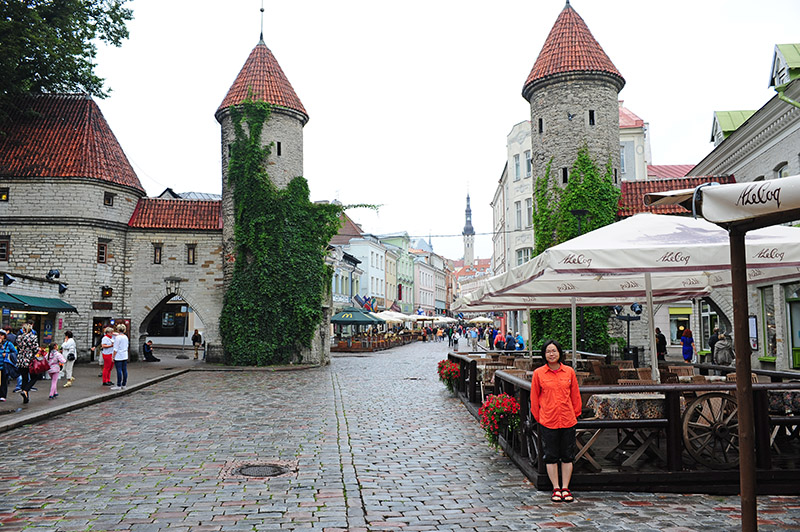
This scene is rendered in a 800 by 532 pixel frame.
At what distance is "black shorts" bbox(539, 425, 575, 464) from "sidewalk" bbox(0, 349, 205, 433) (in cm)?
936

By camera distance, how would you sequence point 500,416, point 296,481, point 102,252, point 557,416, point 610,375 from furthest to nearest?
point 102,252
point 610,375
point 500,416
point 296,481
point 557,416

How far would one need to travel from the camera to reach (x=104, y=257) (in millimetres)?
29656

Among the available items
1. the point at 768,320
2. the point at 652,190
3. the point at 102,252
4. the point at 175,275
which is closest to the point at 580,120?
the point at 652,190

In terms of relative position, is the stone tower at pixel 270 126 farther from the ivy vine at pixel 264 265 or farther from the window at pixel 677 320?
the window at pixel 677 320

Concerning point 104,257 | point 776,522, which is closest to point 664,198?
point 776,522

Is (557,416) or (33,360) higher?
(33,360)

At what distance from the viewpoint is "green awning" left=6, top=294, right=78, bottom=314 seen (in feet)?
75.2

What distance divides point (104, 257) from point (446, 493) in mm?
26691

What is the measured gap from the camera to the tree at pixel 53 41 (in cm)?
2669

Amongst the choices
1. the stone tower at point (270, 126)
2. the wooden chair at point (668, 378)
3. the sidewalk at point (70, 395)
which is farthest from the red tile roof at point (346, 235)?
the wooden chair at point (668, 378)

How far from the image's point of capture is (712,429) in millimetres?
7215

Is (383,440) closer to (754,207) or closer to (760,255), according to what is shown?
(760,255)

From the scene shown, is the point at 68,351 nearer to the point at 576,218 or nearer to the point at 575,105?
the point at 576,218

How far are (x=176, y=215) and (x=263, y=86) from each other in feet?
24.4
